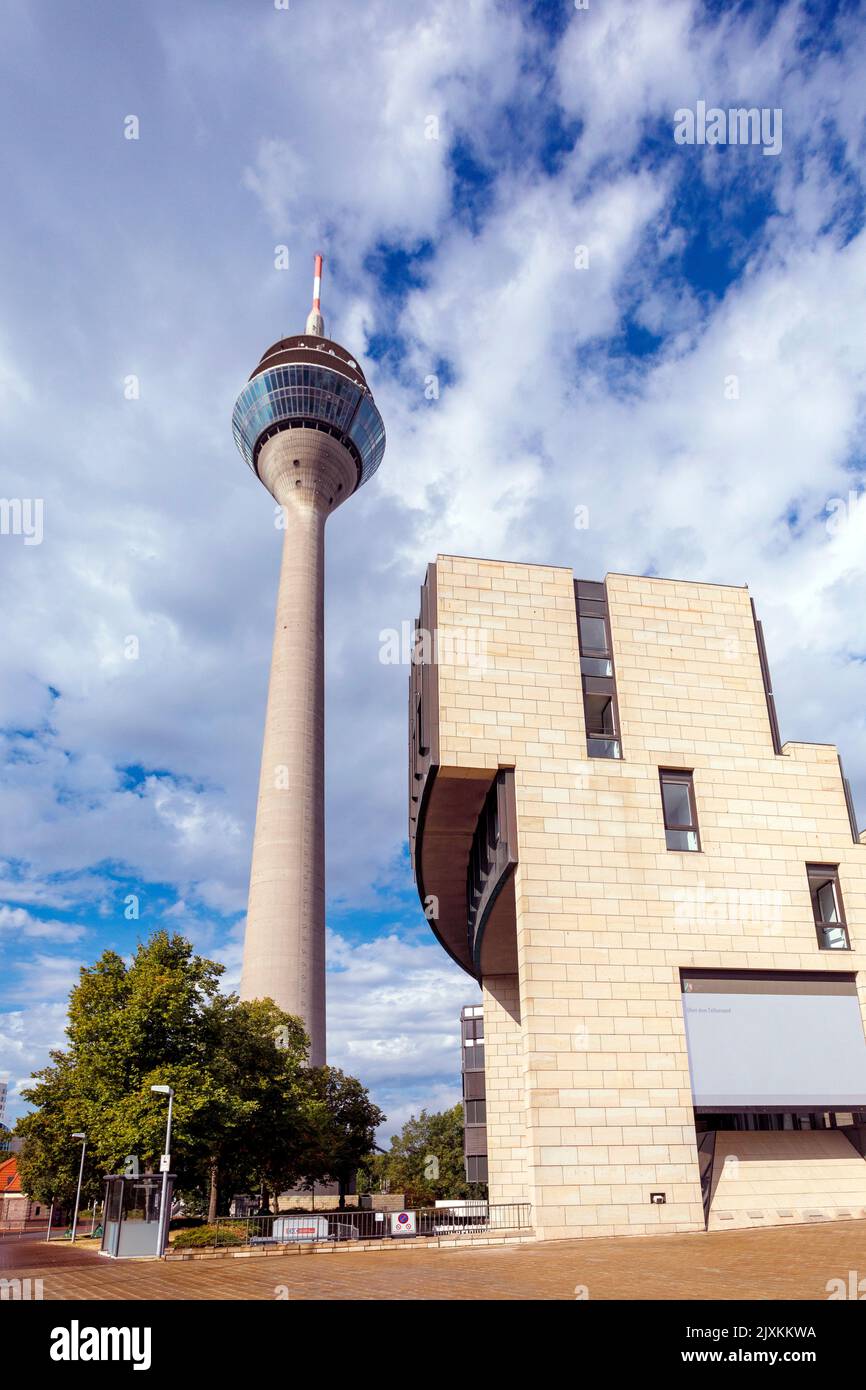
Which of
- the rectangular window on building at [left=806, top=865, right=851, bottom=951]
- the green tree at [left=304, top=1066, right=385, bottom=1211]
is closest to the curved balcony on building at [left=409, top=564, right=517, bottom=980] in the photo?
the rectangular window on building at [left=806, top=865, right=851, bottom=951]

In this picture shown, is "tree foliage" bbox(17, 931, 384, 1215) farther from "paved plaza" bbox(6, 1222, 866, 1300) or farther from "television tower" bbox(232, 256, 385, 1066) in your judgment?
"television tower" bbox(232, 256, 385, 1066)

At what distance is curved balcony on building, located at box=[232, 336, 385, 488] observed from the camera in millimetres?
89875

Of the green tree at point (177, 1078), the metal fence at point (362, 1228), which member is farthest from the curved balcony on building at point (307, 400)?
the metal fence at point (362, 1228)

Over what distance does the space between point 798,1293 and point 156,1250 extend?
866 inches

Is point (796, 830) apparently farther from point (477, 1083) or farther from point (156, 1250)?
point (477, 1083)

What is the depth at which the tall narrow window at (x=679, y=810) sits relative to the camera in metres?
30.1

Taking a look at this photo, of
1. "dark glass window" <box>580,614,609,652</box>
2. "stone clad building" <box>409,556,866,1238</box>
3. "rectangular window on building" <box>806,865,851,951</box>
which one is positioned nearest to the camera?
"stone clad building" <box>409,556,866,1238</box>

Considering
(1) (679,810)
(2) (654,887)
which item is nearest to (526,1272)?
(2) (654,887)

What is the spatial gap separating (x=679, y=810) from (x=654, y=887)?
9.90 ft

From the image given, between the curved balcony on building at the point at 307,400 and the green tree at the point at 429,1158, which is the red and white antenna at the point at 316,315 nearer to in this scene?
the curved balcony on building at the point at 307,400

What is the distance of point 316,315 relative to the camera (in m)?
100

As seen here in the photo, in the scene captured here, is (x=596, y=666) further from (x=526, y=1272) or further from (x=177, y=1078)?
(x=177, y=1078)

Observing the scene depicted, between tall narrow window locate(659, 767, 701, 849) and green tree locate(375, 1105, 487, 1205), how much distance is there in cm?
7193

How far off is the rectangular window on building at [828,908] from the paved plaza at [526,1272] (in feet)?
28.0
